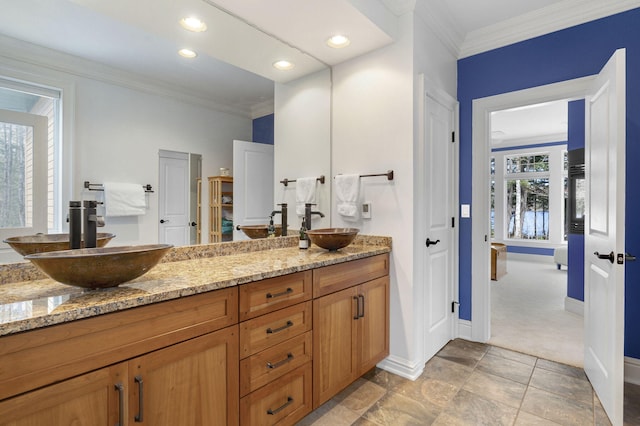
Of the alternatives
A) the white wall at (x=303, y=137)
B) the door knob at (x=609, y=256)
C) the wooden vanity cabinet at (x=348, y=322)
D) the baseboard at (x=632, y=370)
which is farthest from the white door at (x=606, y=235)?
the white wall at (x=303, y=137)

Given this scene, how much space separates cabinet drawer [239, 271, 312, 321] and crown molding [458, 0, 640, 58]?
2.53 metres

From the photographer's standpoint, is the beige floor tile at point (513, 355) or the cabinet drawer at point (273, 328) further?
the beige floor tile at point (513, 355)

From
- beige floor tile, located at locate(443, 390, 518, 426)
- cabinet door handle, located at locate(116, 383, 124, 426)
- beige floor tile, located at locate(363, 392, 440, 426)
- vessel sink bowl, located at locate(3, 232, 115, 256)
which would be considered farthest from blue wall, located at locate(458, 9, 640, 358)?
vessel sink bowl, located at locate(3, 232, 115, 256)

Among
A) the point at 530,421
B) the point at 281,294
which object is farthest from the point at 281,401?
the point at 530,421

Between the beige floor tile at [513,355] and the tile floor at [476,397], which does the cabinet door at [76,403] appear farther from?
the beige floor tile at [513,355]

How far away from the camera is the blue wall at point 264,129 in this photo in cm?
216

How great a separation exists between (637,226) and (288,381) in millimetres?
2545

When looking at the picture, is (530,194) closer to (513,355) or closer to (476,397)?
(513,355)

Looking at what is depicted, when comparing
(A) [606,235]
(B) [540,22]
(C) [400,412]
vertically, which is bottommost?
(C) [400,412]

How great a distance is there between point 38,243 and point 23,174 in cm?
28

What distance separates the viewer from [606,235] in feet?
6.23

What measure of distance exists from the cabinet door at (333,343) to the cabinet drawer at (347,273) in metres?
0.05

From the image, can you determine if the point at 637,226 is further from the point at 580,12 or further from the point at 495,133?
the point at 495,133

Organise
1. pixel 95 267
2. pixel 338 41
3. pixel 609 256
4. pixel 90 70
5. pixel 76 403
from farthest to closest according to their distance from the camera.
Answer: pixel 338 41, pixel 609 256, pixel 90 70, pixel 95 267, pixel 76 403
